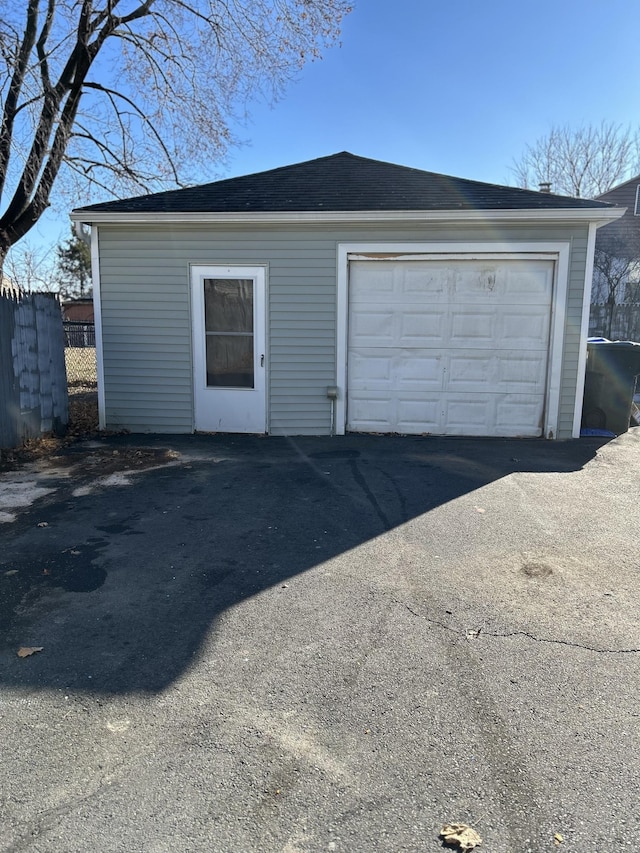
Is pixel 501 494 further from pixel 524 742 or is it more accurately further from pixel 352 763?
pixel 352 763

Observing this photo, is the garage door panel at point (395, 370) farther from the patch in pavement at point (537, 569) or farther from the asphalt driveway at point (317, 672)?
the patch in pavement at point (537, 569)

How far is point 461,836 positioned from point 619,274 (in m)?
19.6

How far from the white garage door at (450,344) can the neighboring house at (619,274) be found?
1041 cm

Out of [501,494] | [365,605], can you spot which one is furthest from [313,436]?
[365,605]

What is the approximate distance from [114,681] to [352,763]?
1151mm

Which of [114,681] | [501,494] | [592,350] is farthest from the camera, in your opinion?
[592,350]

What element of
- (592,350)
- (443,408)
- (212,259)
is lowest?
(443,408)

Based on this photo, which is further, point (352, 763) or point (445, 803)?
point (352, 763)

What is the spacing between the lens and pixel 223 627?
3.00m

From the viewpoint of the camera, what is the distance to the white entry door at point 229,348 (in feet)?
26.2

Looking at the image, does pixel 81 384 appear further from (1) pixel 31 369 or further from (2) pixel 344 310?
(2) pixel 344 310

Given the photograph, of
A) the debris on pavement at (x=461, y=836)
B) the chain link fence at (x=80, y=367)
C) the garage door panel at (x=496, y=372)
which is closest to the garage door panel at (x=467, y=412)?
the garage door panel at (x=496, y=372)

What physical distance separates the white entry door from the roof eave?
68 cm

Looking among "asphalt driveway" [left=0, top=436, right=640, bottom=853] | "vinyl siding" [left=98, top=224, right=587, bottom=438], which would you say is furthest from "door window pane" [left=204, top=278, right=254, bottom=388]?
"asphalt driveway" [left=0, top=436, right=640, bottom=853]
